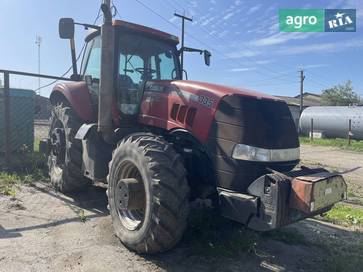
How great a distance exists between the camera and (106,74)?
492 cm

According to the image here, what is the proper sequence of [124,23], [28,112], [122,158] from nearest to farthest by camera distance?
[122,158], [124,23], [28,112]

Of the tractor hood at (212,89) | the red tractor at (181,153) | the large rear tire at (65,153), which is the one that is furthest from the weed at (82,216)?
the tractor hood at (212,89)

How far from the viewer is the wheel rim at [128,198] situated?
13.8ft

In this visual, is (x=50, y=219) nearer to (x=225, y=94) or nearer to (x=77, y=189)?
(x=77, y=189)

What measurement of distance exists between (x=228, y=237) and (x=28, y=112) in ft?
24.5

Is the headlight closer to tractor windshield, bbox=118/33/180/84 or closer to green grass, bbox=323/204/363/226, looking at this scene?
tractor windshield, bbox=118/33/180/84

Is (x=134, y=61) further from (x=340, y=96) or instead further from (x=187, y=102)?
(x=340, y=96)

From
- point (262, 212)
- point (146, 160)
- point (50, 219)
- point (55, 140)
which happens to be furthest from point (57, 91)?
point (262, 212)

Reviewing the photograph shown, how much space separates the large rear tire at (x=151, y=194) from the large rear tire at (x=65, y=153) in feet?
6.31

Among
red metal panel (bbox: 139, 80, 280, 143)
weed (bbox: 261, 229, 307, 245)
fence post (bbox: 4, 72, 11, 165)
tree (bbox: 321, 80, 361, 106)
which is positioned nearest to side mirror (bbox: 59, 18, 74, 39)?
red metal panel (bbox: 139, 80, 280, 143)

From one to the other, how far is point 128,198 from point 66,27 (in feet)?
9.37

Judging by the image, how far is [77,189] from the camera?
6.55 metres

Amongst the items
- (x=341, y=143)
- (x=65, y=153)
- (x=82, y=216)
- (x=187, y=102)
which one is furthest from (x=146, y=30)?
(x=341, y=143)

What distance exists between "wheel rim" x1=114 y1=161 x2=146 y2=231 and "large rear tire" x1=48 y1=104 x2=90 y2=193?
1895 mm
